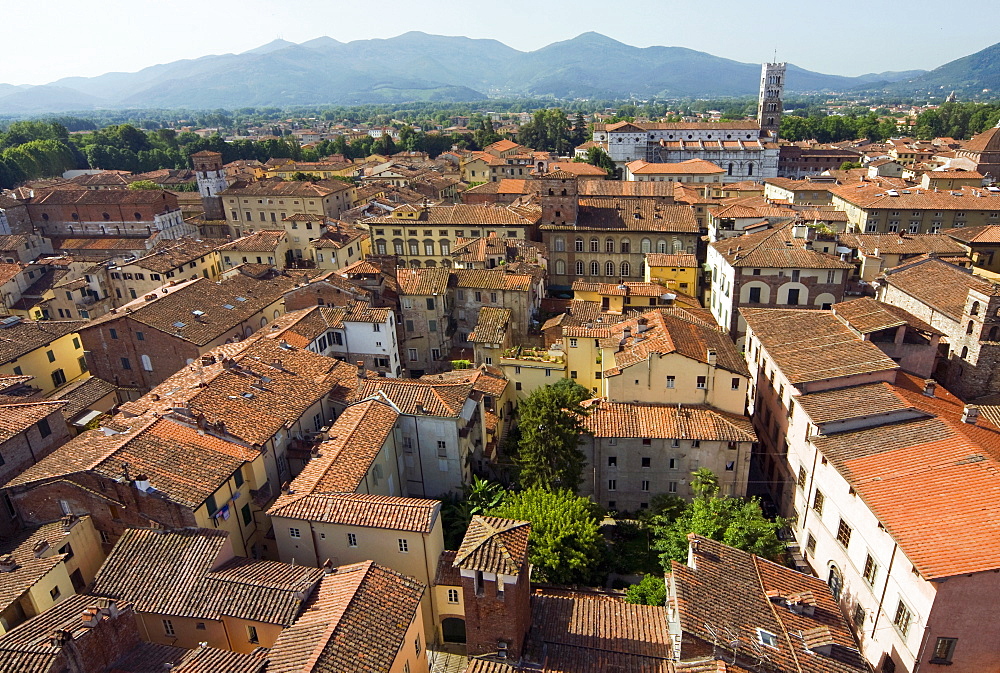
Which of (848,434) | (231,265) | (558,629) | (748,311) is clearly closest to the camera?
(558,629)

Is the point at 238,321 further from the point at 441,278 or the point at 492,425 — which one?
the point at 492,425

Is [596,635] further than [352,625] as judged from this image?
Yes

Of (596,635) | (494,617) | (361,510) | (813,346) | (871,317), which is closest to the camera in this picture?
(494,617)

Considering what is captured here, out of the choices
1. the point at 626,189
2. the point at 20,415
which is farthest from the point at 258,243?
the point at 626,189

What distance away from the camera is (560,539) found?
1049 inches

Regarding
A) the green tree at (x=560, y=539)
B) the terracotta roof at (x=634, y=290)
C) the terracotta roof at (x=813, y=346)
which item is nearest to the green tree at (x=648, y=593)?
the green tree at (x=560, y=539)

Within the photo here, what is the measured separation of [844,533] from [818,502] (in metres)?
2.81

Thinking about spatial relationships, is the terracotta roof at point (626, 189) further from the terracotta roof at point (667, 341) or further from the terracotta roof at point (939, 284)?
the terracotta roof at point (667, 341)

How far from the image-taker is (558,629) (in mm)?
22859

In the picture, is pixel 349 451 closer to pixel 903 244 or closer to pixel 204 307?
pixel 204 307

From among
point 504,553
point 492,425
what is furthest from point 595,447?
point 504,553

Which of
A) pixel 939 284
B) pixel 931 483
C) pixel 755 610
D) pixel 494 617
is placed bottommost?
pixel 755 610

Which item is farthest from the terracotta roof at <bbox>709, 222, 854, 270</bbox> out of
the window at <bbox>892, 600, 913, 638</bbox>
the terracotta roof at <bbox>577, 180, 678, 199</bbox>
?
the terracotta roof at <bbox>577, 180, 678, 199</bbox>

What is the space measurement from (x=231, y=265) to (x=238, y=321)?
83.8 ft
